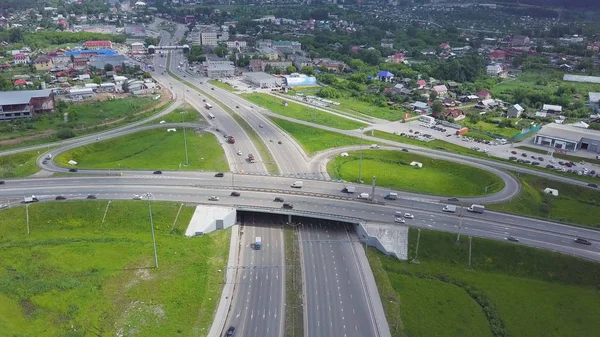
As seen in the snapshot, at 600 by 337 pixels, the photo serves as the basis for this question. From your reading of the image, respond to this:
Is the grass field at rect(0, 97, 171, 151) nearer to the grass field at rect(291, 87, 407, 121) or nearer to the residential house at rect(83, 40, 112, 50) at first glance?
the grass field at rect(291, 87, 407, 121)

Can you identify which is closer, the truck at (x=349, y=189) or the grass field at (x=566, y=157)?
the truck at (x=349, y=189)

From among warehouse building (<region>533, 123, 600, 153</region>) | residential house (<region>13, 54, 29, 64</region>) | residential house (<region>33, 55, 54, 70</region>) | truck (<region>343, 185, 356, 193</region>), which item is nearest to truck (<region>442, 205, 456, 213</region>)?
truck (<region>343, 185, 356, 193</region>)

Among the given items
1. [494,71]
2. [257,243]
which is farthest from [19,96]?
[494,71]

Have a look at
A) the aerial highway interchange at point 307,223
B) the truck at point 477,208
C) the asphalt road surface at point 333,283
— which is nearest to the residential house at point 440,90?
the aerial highway interchange at point 307,223

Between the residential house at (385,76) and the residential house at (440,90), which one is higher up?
the residential house at (385,76)

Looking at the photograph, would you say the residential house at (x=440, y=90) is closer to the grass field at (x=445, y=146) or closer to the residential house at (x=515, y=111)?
the residential house at (x=515, y=111)

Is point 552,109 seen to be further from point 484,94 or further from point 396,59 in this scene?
point 396,59
